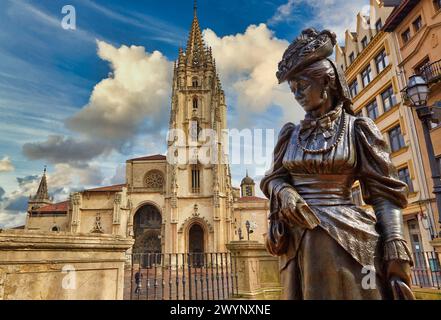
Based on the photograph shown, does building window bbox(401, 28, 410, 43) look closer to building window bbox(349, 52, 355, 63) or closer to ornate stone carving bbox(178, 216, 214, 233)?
building window bbox(349, 52, 355, 63)

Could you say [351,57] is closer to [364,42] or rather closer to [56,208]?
[364,42]

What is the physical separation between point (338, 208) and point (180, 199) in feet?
131

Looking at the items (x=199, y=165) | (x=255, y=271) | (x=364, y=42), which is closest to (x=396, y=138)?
(x=364, y=42)

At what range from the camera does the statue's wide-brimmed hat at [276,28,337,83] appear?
221 centimetres

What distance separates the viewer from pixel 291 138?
96.0 inches

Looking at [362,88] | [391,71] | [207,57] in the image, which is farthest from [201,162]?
[391,71]

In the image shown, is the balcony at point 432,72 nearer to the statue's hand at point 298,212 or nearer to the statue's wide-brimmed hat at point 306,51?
the statue's wide-brimmed hat at point 306,51

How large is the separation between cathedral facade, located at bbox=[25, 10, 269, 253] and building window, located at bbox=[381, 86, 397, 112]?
22.7 m

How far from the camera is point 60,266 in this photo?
13.5 feet

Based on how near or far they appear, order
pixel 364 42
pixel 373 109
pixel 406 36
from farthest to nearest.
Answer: pixel 364 42 → pixel 373 109 → pixel 406 36

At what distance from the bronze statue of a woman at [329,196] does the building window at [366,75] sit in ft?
67.8

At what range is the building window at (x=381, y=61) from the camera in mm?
18547

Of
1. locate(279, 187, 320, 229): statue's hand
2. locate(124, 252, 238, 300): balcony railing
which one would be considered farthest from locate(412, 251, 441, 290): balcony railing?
locate(279, 187, 320, 229): statue's hand

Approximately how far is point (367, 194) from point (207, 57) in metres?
52.9
